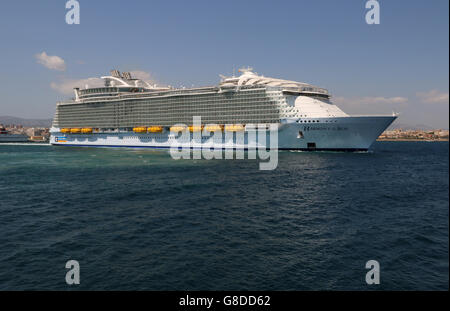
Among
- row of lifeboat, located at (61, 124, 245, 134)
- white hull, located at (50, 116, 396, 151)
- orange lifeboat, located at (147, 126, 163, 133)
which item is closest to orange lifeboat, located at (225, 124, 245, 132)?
row of lifeboat, located at (61, 124, 245, 134)

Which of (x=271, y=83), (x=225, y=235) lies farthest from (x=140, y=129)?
(x=225, y=235)

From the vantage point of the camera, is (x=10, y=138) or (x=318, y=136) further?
(x=10, y=138)

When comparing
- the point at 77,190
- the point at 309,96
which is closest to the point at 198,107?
the point at 309,96

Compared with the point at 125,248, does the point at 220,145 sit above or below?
above

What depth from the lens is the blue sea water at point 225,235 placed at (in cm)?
1295

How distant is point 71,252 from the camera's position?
1568 cm

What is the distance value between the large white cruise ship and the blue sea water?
30.6 metres

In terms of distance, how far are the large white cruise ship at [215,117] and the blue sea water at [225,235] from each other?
30.6 m

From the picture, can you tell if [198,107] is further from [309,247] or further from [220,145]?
[309,247]

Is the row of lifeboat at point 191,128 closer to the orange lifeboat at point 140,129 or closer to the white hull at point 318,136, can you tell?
the orange lifeboat at point 140,129

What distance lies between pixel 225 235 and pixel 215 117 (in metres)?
64.0

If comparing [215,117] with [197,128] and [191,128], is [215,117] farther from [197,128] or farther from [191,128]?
[191,128]

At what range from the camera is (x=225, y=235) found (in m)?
18.2

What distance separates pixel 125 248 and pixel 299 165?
36501 mm
